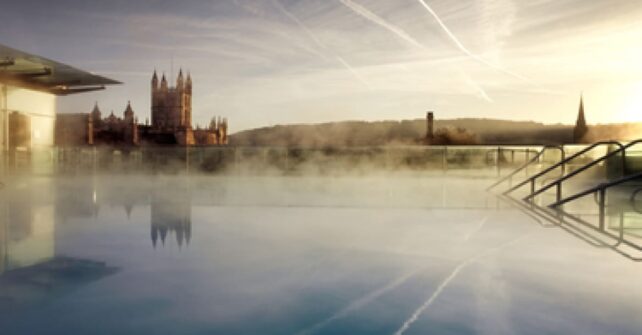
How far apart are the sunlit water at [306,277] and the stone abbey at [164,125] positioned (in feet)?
288

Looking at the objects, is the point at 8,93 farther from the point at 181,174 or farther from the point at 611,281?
the point at 611,281

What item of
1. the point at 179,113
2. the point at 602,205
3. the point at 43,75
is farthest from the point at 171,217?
the point at 179,113

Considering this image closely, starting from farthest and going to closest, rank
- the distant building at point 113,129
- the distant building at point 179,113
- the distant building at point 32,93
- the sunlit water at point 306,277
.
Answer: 1. the distant building at point 179,113
2. the distant building at point 113,129
3. the distant building at point 32,93
4. the sunlit water at point 306,277

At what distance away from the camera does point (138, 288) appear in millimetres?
3188

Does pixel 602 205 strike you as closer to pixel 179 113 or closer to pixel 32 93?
pixel 32 93

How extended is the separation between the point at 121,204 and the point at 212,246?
446cm

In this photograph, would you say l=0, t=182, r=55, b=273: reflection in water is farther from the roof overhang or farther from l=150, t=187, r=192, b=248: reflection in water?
the roof overhang

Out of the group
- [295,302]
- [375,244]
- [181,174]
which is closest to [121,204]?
[375,244]

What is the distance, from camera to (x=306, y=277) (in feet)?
11.5

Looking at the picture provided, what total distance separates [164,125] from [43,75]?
350 ft

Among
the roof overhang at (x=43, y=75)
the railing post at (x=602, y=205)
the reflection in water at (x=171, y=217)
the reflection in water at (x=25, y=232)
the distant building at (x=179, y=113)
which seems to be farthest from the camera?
the distant building at (x=179, y=113)

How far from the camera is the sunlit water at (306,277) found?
263cm

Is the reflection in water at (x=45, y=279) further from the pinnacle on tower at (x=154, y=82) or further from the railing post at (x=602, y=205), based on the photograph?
the pinnacle on tower at (x=154, y=82)

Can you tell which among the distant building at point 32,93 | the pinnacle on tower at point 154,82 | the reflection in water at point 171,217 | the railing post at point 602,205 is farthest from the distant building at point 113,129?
the railing post at point 602,205
